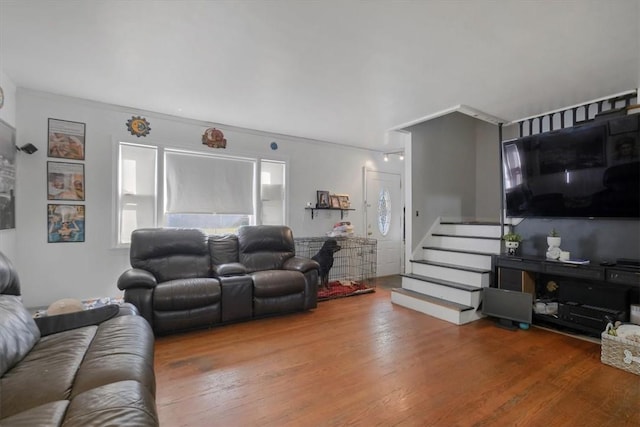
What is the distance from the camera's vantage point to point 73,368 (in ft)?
4.74

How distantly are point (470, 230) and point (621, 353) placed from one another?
2.29m

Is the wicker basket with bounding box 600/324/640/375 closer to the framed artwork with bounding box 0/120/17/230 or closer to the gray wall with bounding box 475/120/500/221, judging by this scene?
the gray wall with bounding box 475/120/500/221

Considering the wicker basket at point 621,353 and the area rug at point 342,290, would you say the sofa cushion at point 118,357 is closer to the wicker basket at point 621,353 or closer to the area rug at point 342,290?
the area rug at point 342,290

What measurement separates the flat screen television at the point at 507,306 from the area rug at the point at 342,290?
173 centimetres

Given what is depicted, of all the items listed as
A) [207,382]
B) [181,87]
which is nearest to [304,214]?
[181,87]

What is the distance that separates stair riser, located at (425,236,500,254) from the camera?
3979 mm

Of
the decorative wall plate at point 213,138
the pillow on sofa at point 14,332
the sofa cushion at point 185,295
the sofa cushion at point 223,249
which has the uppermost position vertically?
the decorative wall plate at point 213,138

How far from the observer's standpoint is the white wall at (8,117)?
2793 millimetres

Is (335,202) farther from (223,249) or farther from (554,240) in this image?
(554,240)

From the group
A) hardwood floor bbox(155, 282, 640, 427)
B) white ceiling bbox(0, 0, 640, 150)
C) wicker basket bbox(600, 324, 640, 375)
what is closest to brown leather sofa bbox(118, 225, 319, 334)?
hardwood floor bbox(155, 282, 640, 427)

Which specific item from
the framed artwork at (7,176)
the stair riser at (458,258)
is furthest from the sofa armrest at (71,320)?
the stair riser at (458,258)

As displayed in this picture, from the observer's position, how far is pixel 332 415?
5.81 ft

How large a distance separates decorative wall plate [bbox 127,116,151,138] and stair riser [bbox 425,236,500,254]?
4327mm

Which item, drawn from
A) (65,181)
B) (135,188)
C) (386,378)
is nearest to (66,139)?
(65,181)
